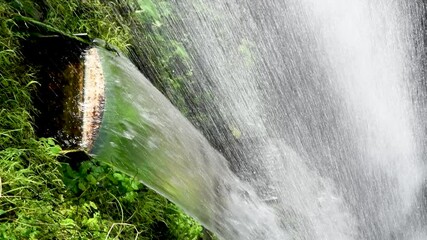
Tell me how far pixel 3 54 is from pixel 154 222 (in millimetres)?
1505

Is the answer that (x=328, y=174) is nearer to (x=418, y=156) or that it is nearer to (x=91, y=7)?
(x=418, y=156)

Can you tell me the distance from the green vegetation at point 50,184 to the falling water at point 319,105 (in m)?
0.99

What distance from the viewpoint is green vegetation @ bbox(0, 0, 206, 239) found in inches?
88.5

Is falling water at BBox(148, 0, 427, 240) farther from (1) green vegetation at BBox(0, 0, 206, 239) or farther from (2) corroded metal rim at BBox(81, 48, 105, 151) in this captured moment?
(2) corroded metal rim at BBox(81, 48, 105, 151)

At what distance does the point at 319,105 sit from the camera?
18.8 feet

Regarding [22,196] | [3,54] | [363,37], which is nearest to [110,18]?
[3,54]

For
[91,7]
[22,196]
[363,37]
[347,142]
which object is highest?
[363,37]

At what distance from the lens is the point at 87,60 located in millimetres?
2805

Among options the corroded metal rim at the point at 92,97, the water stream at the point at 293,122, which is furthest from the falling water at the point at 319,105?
the corroded metal rim at the point at 92,97

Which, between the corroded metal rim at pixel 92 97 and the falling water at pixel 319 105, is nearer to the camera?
the corroded metal rim at pixel 92 97

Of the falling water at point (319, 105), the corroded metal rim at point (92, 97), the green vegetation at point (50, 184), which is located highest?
the falling water at point (319, 105)

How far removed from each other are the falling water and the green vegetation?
986 mm

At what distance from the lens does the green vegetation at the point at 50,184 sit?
2.25 metres

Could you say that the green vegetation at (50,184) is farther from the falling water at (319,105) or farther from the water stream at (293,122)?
the falling water at (319,105)
